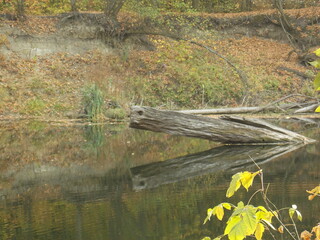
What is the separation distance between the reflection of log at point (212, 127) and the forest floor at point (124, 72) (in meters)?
9.33

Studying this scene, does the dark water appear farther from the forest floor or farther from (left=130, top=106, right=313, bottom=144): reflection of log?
the forest floor

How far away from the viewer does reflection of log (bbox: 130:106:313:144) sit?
10.8 metres

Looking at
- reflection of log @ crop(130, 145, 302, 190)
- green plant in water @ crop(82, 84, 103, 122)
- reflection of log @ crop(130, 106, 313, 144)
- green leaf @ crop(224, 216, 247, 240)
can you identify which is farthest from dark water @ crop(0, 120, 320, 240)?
green plant in water @ crop(82, 84, 103, 122)

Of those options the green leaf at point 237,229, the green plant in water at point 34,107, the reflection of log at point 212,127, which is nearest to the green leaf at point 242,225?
the green leaf at point 237,229

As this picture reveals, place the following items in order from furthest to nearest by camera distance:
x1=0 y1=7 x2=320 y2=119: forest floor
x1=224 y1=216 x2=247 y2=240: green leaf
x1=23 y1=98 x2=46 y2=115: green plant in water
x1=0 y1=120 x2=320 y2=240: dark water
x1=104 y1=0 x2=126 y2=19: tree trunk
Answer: x1=104 y1=0 x2=126 y2=19: tree trunk < x1=0 y1=7 x2=320 y2=119: forest floor < x1=23 y1=98 x2=46 y2=115: green plant in water < x1=0 y1=120 x2=320 y2=240: dark water < x1=224 y1=216 x2=247 y2=240: green leaf

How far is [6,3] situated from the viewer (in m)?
25.3

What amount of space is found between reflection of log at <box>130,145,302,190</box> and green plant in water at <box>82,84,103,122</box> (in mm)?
8103

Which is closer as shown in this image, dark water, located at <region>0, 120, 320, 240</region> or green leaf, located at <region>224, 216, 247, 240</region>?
green leaf, located at <region>224, 216, 247, 240</region>


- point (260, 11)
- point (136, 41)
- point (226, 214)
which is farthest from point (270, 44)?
point (226, 214)

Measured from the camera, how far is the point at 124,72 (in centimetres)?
2381

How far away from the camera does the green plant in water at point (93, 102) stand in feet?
61.6

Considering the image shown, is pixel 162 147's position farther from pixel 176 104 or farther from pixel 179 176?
pixel 176 104

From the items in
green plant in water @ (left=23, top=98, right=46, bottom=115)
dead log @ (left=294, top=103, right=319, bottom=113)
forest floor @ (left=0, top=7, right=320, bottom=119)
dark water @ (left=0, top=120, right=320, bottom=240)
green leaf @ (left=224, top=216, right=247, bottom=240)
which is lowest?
dark water @ (left=0, top=120, right=320, bottom=240)

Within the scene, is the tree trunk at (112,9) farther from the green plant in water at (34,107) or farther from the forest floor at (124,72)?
the green plant in water at (34,107)
